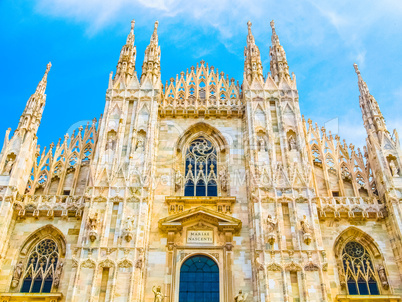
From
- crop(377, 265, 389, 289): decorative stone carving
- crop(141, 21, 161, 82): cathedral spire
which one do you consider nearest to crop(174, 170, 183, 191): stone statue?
crop(141, 21, 161, 82): cathedral spire

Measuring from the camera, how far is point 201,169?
62.1 feet

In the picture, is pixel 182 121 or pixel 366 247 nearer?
pixel 366 247

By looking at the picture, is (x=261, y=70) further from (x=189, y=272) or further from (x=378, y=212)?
(x=189, y=272)

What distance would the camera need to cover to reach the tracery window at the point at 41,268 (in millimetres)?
15508

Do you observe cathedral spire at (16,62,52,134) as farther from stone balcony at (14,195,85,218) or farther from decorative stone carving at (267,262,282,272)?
decorative stone carving at (267,262,282,272)

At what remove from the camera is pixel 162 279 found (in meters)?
15.3

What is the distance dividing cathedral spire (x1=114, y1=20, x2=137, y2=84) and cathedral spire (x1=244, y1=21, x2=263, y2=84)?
585 centimetres

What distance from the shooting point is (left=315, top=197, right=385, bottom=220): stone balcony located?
655 inches

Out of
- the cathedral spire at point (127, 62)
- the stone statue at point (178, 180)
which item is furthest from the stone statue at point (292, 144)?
the cathedral spire at point (127, 62)

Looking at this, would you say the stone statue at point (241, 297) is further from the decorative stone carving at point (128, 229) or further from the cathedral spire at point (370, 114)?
the cathedral spire at point (370, 114)

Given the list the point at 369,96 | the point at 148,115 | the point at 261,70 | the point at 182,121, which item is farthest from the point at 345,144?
the point at 148,115

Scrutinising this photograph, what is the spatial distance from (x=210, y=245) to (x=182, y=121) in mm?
6681

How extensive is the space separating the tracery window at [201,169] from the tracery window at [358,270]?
584 centimetres

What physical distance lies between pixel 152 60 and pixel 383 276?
14416 millimetres
